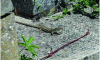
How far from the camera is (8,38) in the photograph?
3.56 ft

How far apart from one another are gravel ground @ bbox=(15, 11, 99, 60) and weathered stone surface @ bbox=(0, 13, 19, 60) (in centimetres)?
73

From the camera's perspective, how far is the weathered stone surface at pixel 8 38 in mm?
1035

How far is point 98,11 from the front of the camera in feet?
9.25

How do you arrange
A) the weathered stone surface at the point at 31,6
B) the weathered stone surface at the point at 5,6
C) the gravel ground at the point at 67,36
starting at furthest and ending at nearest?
the weathered stone surface at the point at 31,6 → the gravel ground at the point at 67,36 → the weathered stone surface at the point at 5,6

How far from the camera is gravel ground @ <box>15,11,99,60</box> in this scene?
75.4 inches

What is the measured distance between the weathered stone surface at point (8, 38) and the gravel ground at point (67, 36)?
2.39ft

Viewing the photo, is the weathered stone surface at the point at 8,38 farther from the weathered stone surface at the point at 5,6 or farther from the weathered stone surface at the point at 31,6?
the weathered stone surface at the point at 31,6

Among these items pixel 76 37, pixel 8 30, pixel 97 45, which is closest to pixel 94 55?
pixel 97 45

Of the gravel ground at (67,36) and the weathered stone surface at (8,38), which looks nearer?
the weathered stone surface at (8,38)

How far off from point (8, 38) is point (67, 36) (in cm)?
131

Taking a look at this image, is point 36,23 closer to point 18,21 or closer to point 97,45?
point 18,21

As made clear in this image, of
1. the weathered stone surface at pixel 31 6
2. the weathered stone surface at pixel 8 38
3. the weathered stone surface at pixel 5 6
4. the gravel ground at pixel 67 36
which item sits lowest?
the gravel ground at pixel 67 36

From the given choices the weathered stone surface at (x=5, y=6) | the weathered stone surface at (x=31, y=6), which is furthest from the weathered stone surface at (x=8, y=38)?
the weathered stone surface at (x=31, y=6)

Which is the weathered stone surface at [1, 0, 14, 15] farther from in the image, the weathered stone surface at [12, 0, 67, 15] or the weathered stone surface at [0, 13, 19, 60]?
the weathered stone surface at [12, 0, 67, 15]
